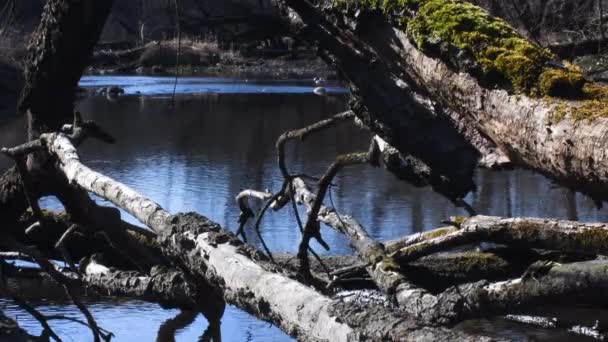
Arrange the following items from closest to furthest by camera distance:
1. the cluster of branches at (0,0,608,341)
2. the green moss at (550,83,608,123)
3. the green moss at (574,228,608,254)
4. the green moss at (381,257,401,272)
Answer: the green moss at (550,83,608,123), the cluster of branches at (0,0,608,341), the green moss at (574,228,608,254), the green moss at (381,257,401,272)

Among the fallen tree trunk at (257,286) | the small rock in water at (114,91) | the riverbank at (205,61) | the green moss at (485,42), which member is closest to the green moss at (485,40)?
the green moss at (485,42)

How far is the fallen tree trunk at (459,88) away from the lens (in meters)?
2.22

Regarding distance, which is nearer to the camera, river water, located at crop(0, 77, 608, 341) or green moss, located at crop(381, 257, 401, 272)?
green moss, located at crop(381, 257, 401, 272)

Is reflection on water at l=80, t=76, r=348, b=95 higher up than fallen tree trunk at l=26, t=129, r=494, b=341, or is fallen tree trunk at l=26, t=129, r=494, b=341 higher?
reflection on water at l=80, t=76, r=348, b=95

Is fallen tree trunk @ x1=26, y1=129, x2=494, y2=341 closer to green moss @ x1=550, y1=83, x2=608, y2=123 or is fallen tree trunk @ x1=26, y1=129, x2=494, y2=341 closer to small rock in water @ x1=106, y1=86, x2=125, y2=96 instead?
green moss @ x1=550, y1=83, x2=608, y2=123

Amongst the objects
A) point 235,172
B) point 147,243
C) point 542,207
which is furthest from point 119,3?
point 147,243

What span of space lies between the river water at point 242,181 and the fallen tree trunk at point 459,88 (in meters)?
2.68

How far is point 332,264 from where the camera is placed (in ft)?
22.7

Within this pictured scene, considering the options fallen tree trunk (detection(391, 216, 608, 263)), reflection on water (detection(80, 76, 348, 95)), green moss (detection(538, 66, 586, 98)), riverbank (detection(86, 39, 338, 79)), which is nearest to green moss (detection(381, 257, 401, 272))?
fallen tree trunk (detection(391, 216, 608, 263))

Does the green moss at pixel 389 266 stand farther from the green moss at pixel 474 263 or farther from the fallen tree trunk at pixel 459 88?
the fallen tree trunk at pixel 459 88

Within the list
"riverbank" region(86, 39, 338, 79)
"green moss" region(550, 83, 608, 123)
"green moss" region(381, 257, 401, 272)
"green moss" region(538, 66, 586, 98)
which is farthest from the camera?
"riverbank" region(86, 39, 338, 79)

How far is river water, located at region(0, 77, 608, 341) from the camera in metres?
6.31

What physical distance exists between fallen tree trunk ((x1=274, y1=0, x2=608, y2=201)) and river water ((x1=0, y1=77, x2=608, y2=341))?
8.79 ft

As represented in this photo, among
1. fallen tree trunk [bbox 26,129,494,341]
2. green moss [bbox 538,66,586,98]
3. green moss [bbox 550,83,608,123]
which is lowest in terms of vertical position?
fallen tree trunk [bbox 26,129,494,341]
